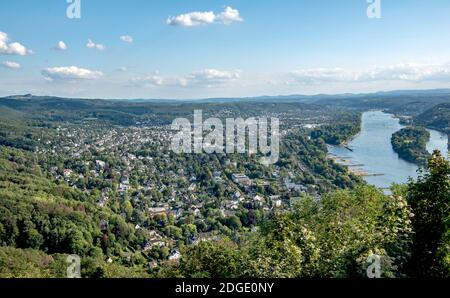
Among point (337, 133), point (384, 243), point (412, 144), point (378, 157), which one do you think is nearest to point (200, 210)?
point (378, 157)

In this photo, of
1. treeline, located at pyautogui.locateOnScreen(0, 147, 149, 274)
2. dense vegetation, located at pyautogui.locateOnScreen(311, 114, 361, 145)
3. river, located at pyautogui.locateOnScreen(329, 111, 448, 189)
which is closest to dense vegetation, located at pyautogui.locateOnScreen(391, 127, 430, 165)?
river, located at pyautogui.locateOnScreen(329, 111, 448, 189)

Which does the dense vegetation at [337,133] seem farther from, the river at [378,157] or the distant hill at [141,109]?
the distant hill at [141,109]

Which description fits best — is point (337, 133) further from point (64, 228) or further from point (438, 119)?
point (64, 228)

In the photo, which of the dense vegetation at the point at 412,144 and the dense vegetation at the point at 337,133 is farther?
the dense vegetation at the point at 337,133

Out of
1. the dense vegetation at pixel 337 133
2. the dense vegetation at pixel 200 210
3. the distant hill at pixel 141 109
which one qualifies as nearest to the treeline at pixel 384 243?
the dense vegetation at pixel 200 210

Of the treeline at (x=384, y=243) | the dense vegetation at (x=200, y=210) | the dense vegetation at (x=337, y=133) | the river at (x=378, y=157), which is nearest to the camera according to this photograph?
the treeline at (x=384, y=243)

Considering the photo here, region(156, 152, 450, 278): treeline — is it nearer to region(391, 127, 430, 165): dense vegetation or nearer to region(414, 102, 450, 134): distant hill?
region(391, 127, 430, 165): dense vegetation

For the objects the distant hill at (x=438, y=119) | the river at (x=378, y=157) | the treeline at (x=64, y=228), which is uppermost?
the distant hill at (x=438, y=119)
